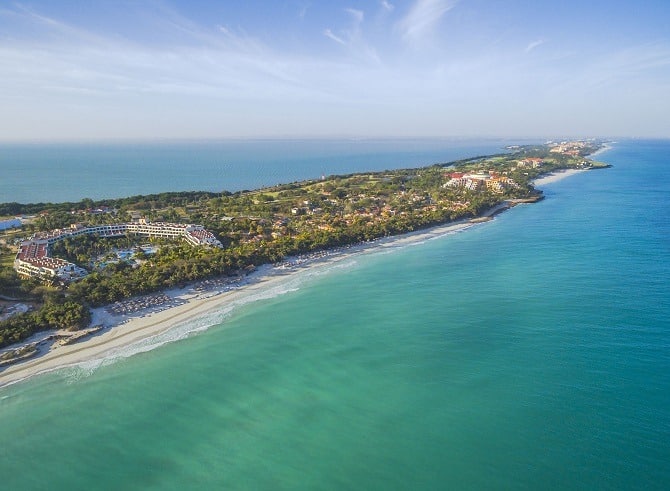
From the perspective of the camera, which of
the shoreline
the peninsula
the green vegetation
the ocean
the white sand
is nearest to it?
the ocean

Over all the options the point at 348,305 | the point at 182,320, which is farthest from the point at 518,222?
the point at 182,320

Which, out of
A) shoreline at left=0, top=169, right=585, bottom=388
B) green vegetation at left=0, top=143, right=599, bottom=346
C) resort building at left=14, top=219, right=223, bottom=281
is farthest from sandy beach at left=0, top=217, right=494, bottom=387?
resort building at left=14, top=219, right=223, bottom=281

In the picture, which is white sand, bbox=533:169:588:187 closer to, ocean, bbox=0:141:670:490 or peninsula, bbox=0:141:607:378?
peninsula, bbox=0:141:607:378

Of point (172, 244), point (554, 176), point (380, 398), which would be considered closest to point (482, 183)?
point (554, 176)

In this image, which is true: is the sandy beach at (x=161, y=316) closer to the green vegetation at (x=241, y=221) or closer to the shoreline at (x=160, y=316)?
the shoreline at (x=160, y=316)

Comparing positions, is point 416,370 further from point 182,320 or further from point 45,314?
point 45,314

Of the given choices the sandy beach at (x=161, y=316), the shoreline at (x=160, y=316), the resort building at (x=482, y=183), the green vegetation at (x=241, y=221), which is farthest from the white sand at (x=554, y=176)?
the sandy beach at (x=161, y=316)

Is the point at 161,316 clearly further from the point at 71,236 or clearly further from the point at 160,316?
the point at 71,236
